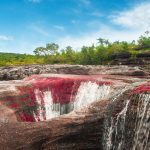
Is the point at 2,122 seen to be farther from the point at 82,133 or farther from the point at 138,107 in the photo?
the point at 138,107

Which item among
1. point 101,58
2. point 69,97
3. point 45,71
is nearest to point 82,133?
point 69,97

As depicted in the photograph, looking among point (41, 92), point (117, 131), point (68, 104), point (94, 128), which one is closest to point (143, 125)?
point (117, 131)

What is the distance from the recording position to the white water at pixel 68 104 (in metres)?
27.2

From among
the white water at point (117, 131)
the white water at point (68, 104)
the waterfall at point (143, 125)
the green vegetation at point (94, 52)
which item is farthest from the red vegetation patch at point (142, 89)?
the green vegetation at point (94, 52)

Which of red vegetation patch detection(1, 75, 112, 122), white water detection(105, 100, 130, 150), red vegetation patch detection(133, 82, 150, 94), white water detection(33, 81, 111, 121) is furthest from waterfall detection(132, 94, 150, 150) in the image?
white water detection(33, 81, 111, 121)

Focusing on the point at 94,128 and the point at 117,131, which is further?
the point at 94,128

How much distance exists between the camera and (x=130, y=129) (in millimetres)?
18250

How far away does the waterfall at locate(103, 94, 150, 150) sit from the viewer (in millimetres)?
17578

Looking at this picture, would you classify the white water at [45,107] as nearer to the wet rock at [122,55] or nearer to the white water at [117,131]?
the white water at [117,131]

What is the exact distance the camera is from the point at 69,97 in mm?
28516

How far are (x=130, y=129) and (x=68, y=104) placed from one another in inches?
404

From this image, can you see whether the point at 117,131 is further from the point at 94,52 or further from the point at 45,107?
the point at 94,52

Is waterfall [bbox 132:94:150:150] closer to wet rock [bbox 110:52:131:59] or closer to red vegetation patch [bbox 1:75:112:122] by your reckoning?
red vegetation patch [bbox 1:75:112:122]

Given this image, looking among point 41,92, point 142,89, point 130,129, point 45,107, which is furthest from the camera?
point 41,92
